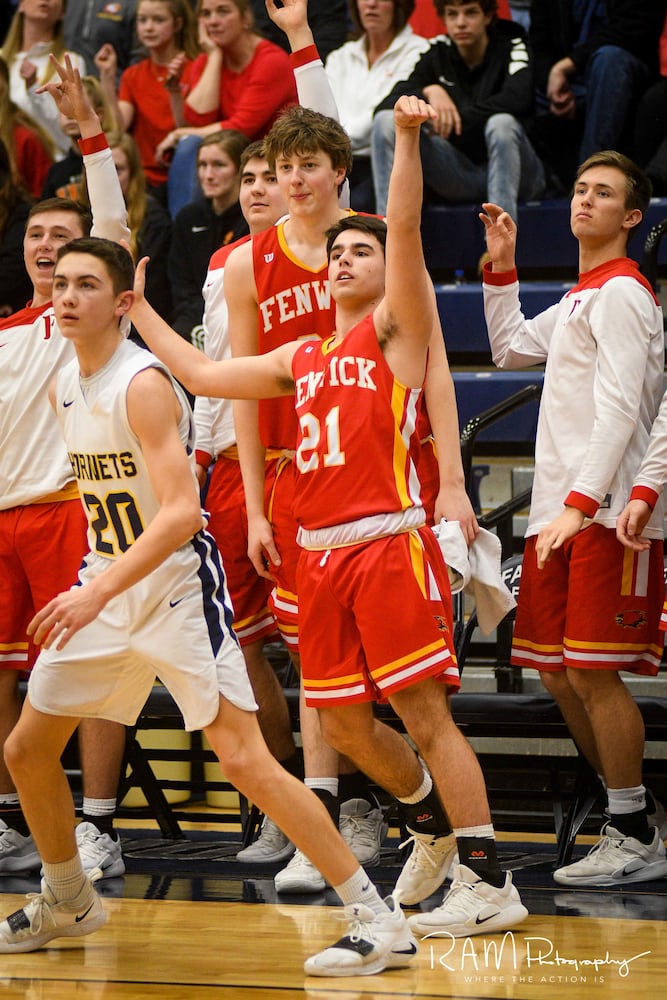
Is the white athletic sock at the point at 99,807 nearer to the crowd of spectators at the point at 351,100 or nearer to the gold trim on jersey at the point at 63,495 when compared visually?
the gold trim on jersey at the point at 63,495

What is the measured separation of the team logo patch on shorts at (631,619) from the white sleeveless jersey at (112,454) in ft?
4.96

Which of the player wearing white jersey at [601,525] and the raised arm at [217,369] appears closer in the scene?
the raised arm at [217,369]

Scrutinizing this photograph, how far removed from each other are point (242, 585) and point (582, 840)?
1.55m

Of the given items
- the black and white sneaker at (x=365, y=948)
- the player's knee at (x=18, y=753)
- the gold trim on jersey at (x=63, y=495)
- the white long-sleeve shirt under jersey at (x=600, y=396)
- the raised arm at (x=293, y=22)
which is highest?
the raised arm at (x=293, y=22)

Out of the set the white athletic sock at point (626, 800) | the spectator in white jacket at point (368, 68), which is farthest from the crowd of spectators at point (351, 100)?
the white athletic sock at point (626, 800)

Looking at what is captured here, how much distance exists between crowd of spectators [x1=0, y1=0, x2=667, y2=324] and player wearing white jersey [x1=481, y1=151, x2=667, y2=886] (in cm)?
212

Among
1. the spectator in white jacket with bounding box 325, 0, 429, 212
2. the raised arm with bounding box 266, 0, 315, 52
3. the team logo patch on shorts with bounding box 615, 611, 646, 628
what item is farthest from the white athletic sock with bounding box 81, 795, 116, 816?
the spectator in white jacket with bounding box 325, 0, 429, 212

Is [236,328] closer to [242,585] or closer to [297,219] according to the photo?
[297,219]

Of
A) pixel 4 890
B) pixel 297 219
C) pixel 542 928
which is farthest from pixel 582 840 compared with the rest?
pixel 297 219

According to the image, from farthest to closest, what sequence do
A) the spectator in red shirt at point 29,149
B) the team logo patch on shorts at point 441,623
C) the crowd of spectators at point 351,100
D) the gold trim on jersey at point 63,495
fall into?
the spectator in red shirt at point 29,149 → the crowd of spectators at point 351,100 → the gold trim on jersey at point 63,495 → the team logo patch on shorts at point 441,623

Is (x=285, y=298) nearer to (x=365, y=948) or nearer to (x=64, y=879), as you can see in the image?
(x=64, y=879)

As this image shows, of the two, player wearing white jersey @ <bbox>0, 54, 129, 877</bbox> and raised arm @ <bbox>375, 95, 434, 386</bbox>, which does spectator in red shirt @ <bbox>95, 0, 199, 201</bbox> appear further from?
raised arm @ <bbox>375, 95, 434, 386</bbox>

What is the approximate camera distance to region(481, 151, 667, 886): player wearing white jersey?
4.35 m

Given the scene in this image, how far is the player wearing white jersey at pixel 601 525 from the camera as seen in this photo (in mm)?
4352
